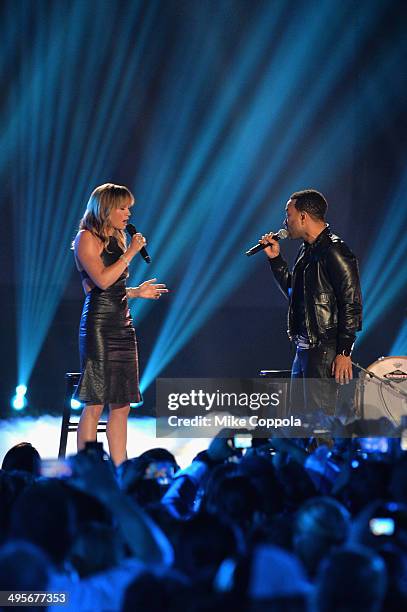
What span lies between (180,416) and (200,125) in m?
4.56

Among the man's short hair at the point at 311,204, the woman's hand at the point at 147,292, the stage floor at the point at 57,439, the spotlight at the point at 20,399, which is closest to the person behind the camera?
the man's short hair at the point at 311,204

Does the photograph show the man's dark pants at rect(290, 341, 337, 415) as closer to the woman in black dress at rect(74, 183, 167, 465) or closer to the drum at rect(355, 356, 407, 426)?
the woman in black dress at rect(74, 183, 167, 465)

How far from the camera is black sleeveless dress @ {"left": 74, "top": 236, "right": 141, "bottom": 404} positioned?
3.73 metres

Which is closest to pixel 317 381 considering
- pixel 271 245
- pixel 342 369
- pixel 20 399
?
pixel 342 369

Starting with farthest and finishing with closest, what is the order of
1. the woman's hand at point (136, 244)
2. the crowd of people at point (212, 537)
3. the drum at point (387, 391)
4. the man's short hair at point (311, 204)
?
the drum at point (387, 391), the man's short hair at point (311, 204), the woman's hand at point (136, 244), the crowd of people at point (212, 537)

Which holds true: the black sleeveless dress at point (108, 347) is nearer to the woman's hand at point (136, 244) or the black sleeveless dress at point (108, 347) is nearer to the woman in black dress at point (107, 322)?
the woman in black dress at point (107, 322)

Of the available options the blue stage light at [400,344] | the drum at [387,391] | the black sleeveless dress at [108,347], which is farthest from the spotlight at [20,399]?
the black sleeveless dress at [108,347]

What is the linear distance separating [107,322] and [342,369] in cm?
106

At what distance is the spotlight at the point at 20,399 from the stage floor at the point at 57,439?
16cm

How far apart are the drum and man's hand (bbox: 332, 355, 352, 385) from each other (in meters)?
1.50

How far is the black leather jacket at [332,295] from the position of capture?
3713 millimetres

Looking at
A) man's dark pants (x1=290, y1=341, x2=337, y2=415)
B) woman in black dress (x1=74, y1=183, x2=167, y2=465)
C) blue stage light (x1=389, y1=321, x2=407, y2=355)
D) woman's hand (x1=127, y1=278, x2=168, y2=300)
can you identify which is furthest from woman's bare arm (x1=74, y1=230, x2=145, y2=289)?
blue stage light (x1=389, y1=321, x2=407, y2=355)

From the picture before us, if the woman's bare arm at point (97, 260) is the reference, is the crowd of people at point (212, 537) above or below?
below

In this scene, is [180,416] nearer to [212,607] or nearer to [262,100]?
[212,607]
